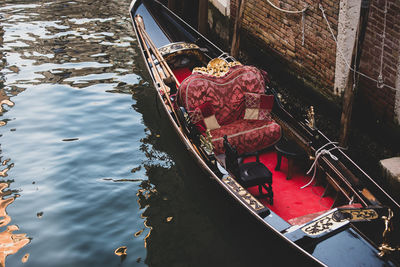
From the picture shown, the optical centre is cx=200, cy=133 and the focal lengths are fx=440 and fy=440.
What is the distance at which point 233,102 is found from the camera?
4.99 metres

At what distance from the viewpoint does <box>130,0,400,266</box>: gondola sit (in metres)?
3.24

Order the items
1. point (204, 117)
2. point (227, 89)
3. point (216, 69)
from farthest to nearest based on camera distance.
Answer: point (216, 69) < point (227, 89) < point (204, 117)

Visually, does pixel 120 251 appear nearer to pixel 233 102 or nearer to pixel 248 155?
pixel 248 155

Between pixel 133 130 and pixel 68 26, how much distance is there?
4.74m

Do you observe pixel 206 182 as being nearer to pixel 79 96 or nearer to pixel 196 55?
pixel 196 55

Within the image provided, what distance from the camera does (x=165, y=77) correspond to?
229 inches

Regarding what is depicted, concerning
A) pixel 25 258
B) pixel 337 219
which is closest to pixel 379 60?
pixel 337 219

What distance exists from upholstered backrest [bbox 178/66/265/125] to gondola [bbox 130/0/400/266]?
11 mm

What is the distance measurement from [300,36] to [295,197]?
8.49 feet

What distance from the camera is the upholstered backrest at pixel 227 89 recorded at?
4.86 meters

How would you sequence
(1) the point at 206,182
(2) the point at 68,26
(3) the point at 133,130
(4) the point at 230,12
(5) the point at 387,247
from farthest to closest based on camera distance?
1. (2) the point at 68,26
2. (4) the point at 230,12
3. (3) the point at 133,130
4. (1) the point at 206,182
5. (5) the point at 387,247

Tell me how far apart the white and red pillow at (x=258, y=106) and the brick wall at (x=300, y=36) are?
922 mm

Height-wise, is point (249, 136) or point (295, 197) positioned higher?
point (249, 136)

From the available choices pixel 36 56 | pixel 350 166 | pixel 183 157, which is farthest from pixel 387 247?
pixel 36 56
